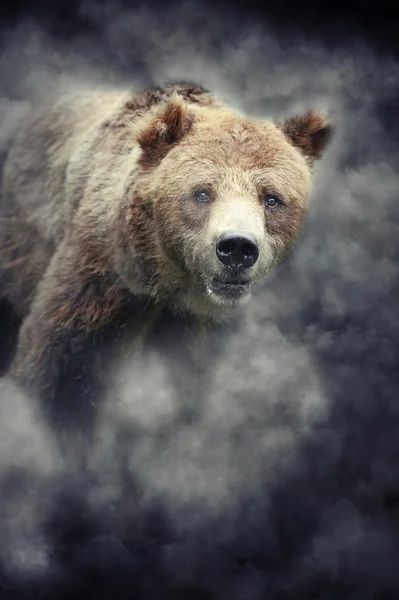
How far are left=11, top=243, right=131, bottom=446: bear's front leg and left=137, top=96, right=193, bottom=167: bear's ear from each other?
758 mm

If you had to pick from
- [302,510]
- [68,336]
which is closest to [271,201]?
[68,336]

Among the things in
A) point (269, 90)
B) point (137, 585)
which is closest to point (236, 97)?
point (269, 90)

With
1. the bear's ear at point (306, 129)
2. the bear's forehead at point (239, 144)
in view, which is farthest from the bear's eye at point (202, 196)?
the bear's ear at point (306, 129)

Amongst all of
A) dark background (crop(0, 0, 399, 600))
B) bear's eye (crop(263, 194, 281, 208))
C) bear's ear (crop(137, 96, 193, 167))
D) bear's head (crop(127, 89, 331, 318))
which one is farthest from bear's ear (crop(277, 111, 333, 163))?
dark background (crop(0, 0, 399, 600))

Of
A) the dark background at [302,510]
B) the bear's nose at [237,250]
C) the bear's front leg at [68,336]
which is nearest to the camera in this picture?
the bear's nose at [237,250]

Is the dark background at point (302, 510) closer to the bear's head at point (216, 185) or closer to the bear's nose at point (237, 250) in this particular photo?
the bear's head at point (216, 185)

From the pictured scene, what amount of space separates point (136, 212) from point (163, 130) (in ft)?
1.54

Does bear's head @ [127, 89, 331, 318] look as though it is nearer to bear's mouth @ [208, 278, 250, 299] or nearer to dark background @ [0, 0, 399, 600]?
bear's mouth @ [208, 278, 250, 299]

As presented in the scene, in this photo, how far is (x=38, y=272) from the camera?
514 cm

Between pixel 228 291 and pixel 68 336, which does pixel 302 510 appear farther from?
pixel 228 291

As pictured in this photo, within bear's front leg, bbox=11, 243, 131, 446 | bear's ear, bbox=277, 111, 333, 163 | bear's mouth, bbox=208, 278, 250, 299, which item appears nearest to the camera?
bear's mouth, bbox=208, 278, 250, 299

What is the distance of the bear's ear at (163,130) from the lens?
4.24m

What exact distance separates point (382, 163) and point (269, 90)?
1063 millimetres

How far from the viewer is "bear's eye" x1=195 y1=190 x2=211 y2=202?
4.23 meters
